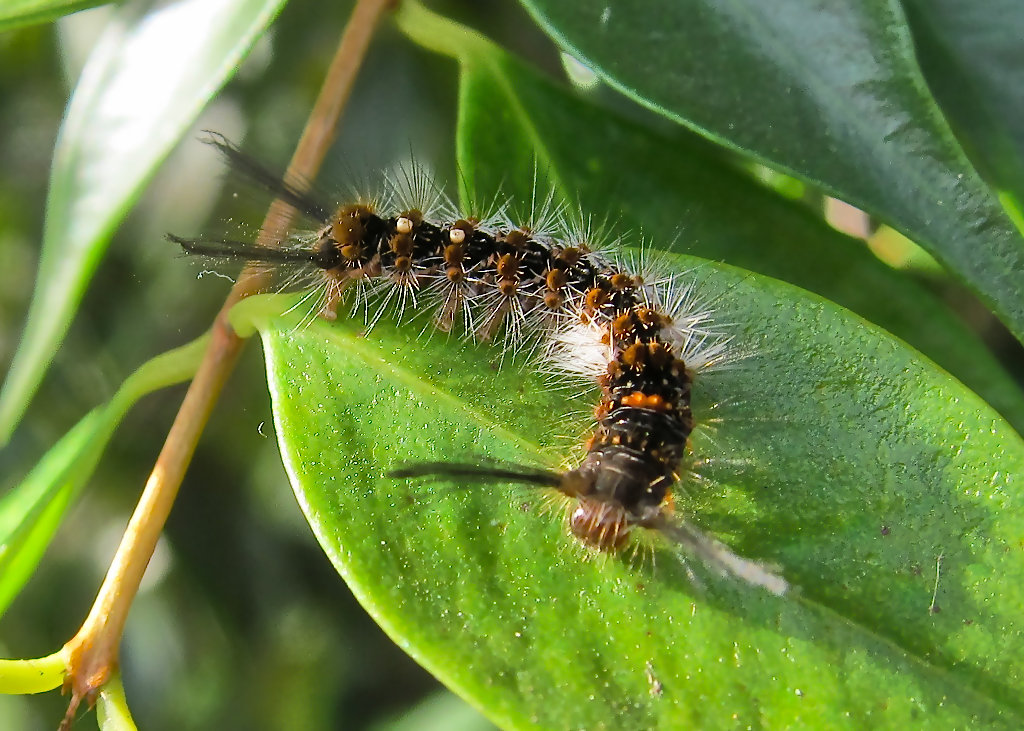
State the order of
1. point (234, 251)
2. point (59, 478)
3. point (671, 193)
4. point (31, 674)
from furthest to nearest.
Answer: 1. point (671, 193)
2. point (234, 251)
3. point (59, 478)
4. point (31, 674)

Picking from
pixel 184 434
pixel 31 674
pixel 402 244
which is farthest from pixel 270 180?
pixel 31 674

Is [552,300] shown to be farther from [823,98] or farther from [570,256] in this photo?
[823,98]

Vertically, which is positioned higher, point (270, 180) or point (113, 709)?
point (270, 180)

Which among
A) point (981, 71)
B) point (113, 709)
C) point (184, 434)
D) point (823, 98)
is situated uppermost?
point (981, 71)

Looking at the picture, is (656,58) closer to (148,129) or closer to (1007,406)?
(148,129)

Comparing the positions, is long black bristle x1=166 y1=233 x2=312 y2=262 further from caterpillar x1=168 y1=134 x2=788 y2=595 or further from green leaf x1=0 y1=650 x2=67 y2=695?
green leaf x1=0 y1=650 x2=67 y2=695

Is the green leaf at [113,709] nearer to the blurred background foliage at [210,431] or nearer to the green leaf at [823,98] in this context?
the green leaf at [823,98]

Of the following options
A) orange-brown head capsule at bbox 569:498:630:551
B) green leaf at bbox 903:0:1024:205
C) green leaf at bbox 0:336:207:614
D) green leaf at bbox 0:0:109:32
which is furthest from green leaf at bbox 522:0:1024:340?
green leaf at bbox 0:336:207:614
